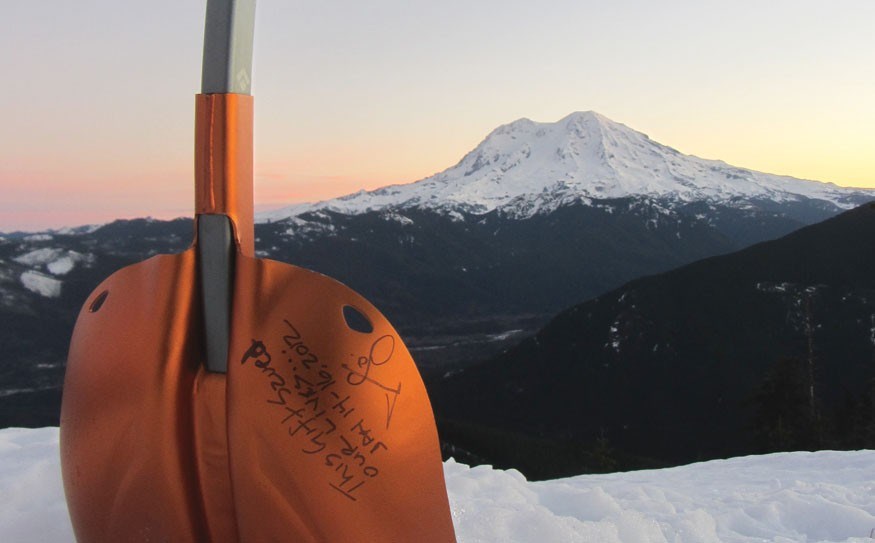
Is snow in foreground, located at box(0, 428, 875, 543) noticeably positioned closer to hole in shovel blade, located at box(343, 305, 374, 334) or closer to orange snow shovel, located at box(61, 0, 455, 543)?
orange snow shovel, located at box(61, 0, 455, 543)

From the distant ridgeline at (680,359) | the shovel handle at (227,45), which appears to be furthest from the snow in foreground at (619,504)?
the distant ridgeline at (680,359)

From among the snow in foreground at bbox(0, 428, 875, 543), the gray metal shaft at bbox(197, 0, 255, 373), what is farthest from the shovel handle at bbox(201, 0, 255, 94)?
the snow in foreground at bbox(0, 428, 875, 543)

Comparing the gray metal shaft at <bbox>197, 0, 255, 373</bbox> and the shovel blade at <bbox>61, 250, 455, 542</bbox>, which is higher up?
the gray metal shaft at <bbox>197, 0, 255, 373</bbox>

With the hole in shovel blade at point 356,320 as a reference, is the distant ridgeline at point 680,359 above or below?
below

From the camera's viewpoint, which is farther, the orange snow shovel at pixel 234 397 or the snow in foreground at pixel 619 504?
the snow in foreground at pixel 619 504

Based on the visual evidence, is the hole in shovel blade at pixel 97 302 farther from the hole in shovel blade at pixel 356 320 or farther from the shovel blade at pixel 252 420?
the hole in shovel blade at pixel 356 320

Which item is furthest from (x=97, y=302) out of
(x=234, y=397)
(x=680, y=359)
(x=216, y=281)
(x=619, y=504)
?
(x=680, y=359)
